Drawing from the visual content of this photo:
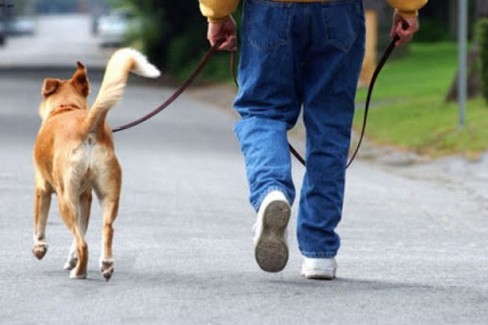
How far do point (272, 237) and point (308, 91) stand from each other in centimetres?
94

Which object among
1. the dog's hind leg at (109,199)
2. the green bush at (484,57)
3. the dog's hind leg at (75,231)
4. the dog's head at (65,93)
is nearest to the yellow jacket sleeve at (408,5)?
the dog's hind leg at (109,199)

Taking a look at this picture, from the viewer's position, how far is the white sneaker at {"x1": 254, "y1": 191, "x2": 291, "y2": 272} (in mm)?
7098

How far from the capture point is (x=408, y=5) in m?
7.80

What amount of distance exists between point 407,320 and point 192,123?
19.3 metres

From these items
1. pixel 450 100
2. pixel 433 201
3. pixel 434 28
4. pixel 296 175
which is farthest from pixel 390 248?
pixel 434 28

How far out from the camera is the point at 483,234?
10594mm

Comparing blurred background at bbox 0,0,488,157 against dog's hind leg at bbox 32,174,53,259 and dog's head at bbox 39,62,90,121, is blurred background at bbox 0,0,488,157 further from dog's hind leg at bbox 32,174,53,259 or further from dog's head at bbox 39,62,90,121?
dog's hind leg at bbox 32,174,53,259

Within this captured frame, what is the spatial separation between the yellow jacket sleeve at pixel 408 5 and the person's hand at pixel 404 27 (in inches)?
1.6

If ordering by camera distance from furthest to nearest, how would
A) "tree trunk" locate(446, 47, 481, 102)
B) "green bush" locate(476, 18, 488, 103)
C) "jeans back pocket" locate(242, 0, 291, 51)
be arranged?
"tree trunk" locate(446, 47, 481, 102), "green bush" locate(476, 18, 488, 103), "jeans back pocket" locate(242, 0, 291, 51)

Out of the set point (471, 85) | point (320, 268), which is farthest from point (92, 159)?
point (471, 85)

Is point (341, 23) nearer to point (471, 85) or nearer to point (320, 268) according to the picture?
point (320, 268)

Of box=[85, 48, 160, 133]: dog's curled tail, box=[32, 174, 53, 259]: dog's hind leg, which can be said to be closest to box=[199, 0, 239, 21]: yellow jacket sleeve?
box=[85, 48, 160, 133]: dog's curled tail

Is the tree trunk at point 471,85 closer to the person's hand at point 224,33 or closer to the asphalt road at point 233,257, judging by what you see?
the asphalt road at point 233,257

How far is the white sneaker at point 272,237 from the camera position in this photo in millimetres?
7098
